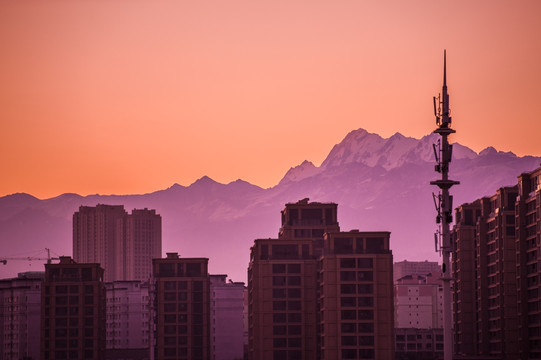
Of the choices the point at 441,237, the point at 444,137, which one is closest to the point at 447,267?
the point at 441,237

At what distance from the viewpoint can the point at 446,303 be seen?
132 m

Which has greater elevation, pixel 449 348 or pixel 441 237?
pixel 441 237

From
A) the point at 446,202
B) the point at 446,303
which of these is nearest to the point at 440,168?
the point at 446,202

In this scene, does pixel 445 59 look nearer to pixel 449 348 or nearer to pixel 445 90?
pixel 445 90

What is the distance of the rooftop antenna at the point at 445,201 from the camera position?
12838cm

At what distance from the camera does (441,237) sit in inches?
5133

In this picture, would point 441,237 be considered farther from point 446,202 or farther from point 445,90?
point 445,90

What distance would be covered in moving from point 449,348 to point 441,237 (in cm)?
1034

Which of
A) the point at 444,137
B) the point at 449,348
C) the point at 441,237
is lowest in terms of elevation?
the point at 449,348

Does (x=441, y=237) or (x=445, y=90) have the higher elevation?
(x=445, y=90)

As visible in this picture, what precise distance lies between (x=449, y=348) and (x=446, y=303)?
16.9ft

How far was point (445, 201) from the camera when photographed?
12938 centimetres

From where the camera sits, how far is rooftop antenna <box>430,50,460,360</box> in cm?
12838

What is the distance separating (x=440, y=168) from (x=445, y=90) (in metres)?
7.84
